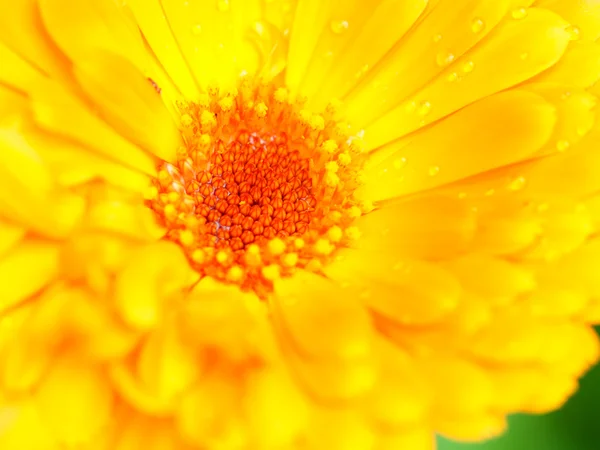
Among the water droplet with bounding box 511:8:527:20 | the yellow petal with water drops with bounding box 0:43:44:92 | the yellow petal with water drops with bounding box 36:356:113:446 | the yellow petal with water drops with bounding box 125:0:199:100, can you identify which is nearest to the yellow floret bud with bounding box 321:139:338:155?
the yellow petal with water drops with bounding box 125:0:199:100

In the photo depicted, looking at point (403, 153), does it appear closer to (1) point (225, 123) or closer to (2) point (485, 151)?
(2) point (485, 151)

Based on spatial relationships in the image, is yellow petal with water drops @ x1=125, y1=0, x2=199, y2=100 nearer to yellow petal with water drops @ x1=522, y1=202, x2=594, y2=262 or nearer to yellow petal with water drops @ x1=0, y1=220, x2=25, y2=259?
yellow petal with water drops @ x1=0, y1=220, x2=25, y2=259

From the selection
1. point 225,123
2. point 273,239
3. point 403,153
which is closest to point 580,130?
point 403,153

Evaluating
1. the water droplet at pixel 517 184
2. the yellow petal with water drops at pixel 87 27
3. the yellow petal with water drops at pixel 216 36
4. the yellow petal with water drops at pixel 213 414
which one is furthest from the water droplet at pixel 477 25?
the yellow petal with water drops at pixel 213 414

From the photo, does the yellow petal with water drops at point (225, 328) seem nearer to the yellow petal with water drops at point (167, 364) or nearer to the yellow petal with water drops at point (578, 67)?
the yellow petal with water drops at point (167, 364)

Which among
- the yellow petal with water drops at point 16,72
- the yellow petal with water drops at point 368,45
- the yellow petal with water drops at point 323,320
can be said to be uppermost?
the yellow petal with water drops at point 16,72

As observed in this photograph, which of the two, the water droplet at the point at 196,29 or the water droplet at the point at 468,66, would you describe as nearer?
the water droplet at the point at 468,66
